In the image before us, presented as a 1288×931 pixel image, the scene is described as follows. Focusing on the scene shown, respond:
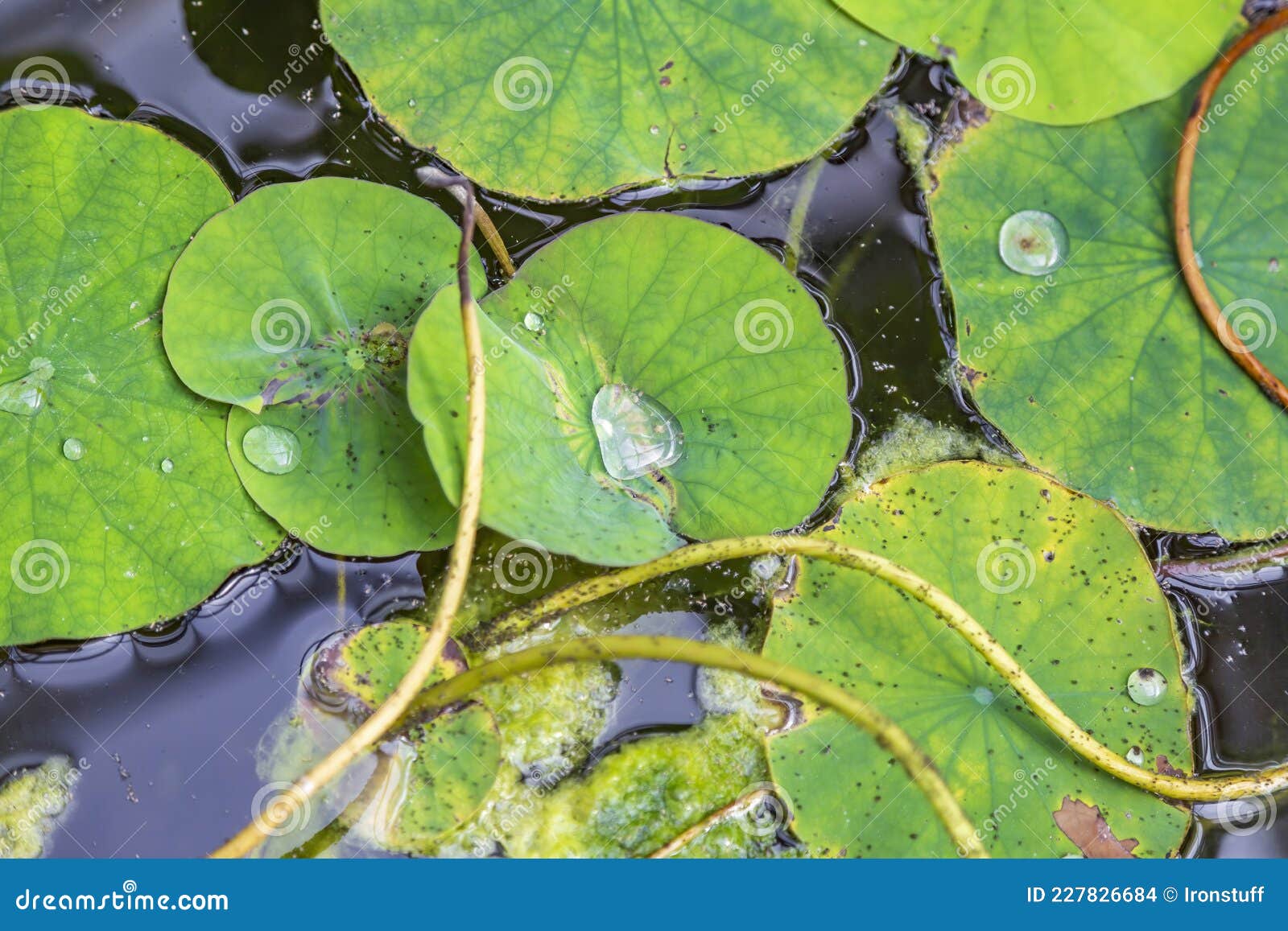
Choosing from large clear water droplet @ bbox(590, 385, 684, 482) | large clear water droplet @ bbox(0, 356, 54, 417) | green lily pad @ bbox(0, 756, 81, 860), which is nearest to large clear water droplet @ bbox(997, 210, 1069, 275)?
large clear water droplet @ bbox(590, 385, 684, 482)

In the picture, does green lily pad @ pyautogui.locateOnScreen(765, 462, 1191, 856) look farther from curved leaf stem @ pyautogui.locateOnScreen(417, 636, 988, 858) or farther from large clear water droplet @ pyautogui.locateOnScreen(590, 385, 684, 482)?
large clear water droplet @ pyautogui.locateOnScreen(590, 385, 684, 482)

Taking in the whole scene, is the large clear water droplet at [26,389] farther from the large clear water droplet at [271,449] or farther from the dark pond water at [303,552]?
the dark pond water at [303,552]

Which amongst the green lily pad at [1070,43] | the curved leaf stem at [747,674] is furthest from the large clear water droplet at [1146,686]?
the green lily pad at [1070,43]

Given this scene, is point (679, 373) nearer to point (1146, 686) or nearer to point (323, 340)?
point (323, 340)

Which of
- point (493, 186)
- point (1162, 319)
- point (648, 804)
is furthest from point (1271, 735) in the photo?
point (493, 186)

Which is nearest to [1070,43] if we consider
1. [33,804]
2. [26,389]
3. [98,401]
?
[98,401]
